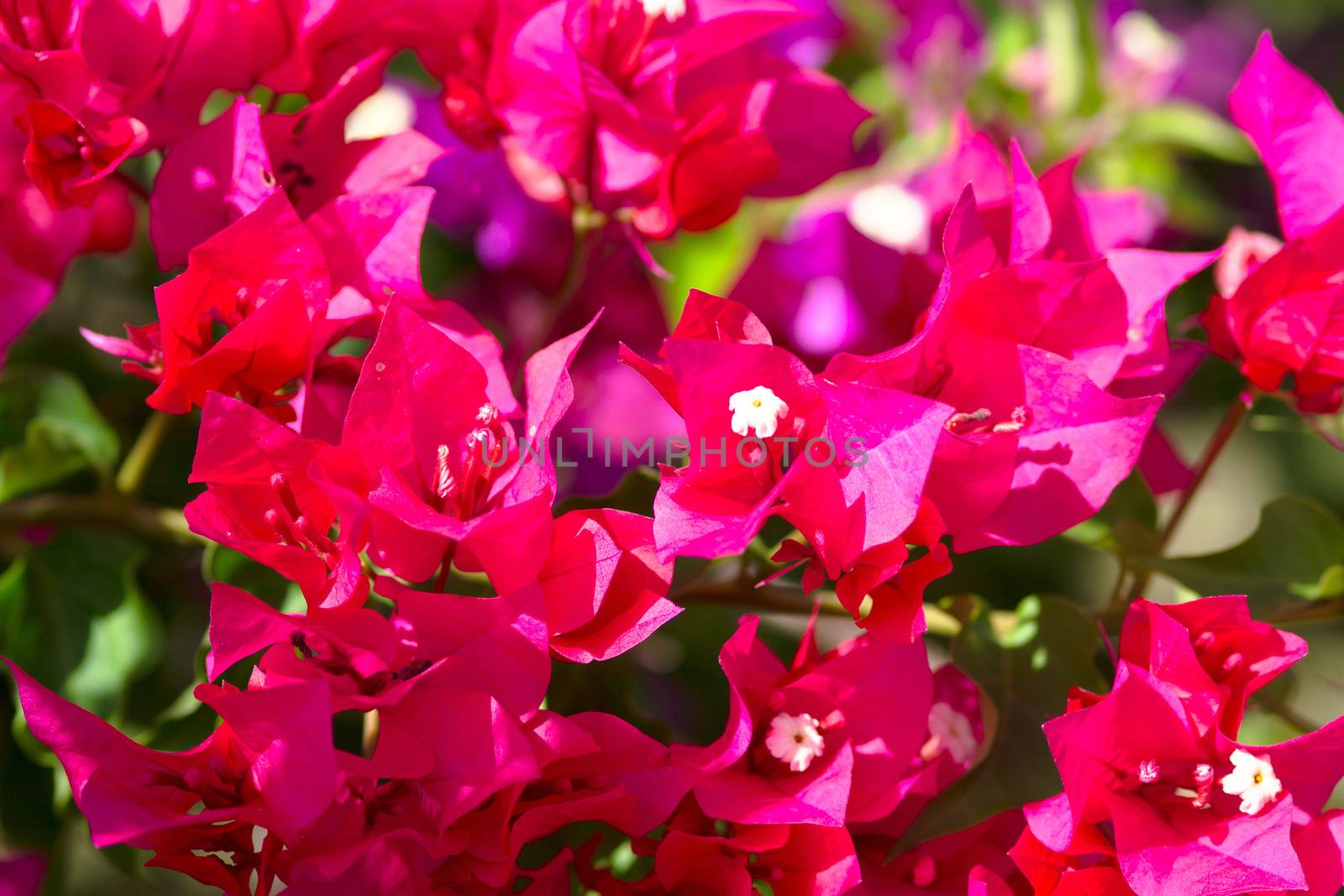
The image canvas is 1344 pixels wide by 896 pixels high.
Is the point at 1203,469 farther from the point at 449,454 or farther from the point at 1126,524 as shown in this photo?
the point at 449,454

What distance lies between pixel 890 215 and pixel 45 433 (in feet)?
2.29

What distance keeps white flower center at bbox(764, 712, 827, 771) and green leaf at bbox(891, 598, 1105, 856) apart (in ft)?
0.22

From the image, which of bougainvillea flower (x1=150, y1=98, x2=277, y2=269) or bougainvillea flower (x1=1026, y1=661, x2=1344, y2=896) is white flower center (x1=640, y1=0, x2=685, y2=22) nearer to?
bougainvillea flower (x1=150, y1=98, x2=277, y2=269)

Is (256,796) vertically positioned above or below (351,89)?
below

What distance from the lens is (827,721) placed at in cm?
58

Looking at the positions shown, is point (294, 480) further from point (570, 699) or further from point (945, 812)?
point (945, 812)

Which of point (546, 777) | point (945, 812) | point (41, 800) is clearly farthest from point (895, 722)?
point (41, 800)

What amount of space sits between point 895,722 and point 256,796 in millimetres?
283

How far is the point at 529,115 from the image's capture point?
0.68 metres

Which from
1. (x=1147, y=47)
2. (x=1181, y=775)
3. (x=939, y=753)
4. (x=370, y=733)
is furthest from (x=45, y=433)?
(x=1147, y=47)

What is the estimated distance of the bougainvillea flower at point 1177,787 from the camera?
540 mm

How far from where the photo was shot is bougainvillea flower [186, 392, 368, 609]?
19.9 inches

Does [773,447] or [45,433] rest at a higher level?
[773,447]

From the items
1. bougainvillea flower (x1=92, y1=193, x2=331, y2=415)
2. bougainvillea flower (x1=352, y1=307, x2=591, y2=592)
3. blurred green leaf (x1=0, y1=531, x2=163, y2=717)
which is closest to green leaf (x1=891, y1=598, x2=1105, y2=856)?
bougainvillea flower (x1=352, y1=307, x2=591, y2=592)
